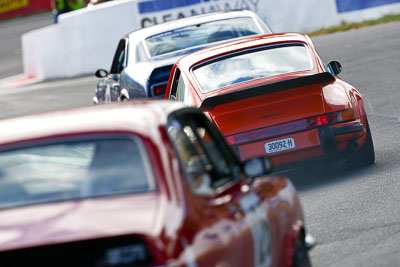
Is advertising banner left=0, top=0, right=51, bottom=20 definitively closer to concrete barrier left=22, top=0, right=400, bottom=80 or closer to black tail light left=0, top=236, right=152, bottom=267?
concrete barrier left=22, top=0, right=400, bottom=80

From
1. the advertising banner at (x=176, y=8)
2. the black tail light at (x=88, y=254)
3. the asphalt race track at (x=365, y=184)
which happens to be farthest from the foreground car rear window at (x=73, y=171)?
the advertising banner at (x=176, y=8)

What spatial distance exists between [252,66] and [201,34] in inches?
153

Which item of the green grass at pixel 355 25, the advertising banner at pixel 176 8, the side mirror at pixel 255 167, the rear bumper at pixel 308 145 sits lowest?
the green grass at pixel 355 25

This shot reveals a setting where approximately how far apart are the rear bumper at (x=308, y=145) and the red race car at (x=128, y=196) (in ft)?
14.2

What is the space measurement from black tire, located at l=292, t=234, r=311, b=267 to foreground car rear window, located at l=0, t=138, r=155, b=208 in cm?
144

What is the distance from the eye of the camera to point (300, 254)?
5.63 metres

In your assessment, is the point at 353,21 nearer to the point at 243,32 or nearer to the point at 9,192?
the point at 243,32

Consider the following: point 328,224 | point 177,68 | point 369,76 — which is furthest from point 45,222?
point 369,76

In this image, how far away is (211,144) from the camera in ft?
17.9

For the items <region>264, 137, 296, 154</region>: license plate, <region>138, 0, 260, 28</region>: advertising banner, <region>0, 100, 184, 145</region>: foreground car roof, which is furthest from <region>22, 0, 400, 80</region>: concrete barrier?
<region>0, 100, 184, 145</region>: foreground car roof

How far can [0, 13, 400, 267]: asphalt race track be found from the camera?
22.9 feet

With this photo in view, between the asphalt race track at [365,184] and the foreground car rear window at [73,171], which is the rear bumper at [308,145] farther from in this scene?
the foreground car rear window at [73,171]

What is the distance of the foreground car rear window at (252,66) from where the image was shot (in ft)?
33.6

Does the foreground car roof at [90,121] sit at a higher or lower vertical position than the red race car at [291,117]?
higher
